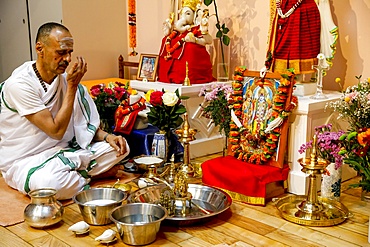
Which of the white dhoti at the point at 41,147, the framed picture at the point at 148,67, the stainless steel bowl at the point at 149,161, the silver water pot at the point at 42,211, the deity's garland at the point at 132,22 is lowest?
the silver water pot at the point at 42,211

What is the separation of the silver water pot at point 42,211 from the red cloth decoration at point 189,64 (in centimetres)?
175

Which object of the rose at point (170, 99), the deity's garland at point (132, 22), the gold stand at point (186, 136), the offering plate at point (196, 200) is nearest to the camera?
the offering plate at point (196, 200)

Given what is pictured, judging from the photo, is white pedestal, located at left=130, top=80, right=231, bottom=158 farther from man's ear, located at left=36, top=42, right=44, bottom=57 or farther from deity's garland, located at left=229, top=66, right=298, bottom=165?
man's ear, located at left=36, top=42, right=44, bottom=57

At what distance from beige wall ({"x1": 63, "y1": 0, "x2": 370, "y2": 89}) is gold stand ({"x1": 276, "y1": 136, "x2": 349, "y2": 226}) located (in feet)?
3.84

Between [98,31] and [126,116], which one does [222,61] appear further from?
[98,31]

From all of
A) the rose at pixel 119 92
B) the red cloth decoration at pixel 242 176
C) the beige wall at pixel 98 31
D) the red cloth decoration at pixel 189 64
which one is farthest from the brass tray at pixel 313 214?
the beige wall at pixel 98 31

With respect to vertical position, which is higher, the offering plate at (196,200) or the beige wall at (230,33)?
the beige wall at (230,33)

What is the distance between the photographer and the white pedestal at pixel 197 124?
11.9ft

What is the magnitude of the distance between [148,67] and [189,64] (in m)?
0.58

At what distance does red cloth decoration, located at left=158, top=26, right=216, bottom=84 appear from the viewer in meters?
3.78

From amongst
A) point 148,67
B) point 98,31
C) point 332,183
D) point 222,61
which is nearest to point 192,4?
point 222,61

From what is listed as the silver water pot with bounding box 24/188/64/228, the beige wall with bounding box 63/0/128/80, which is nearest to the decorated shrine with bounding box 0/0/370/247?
the silver water pot with bounding box 24/188/64/228

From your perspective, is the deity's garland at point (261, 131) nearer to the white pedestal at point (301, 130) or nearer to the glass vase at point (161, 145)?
the white pedestal at point (301, 130)

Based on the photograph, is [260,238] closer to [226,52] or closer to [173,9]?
[226,52]
